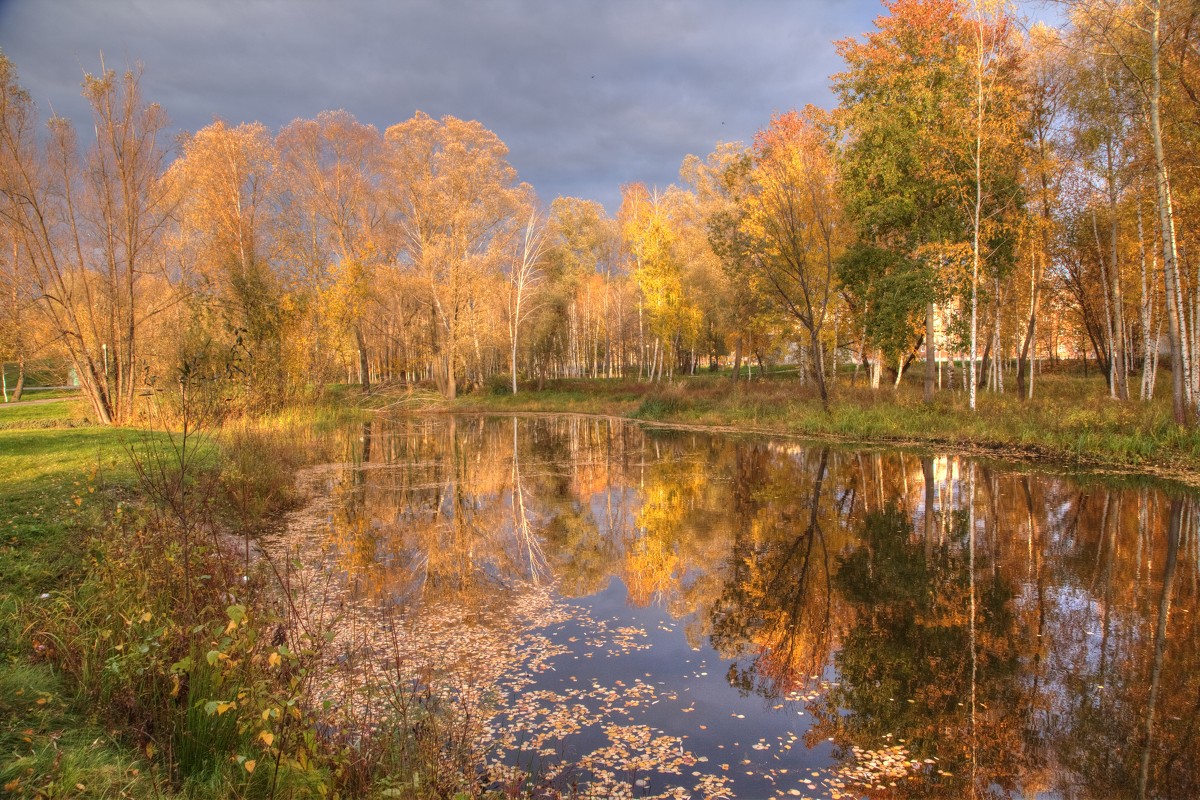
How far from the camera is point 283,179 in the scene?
34031mm

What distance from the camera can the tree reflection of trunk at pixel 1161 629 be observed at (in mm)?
4324

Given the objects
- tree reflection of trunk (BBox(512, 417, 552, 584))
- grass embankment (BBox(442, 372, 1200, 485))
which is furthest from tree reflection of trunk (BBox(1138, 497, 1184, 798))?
tree reflection of trunk (BBox(512, 417, 552, 584))

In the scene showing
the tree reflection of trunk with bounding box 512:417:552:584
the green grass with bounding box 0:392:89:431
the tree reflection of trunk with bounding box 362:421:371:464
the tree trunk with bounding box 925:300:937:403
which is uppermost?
the tree trunk with bounding box 925:300:937:403

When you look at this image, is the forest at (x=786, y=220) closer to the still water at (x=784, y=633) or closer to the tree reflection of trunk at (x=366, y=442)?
the tree reflection of trunk at (x=366, y=442)

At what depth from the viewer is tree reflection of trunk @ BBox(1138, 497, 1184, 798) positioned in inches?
170

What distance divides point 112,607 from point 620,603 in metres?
5.08

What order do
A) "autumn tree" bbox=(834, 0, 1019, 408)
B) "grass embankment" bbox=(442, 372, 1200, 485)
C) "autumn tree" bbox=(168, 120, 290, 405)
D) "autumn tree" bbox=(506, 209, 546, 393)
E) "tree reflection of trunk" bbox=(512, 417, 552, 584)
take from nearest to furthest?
"tree reflection of trunk" bbox=(512, 417, 552, 584) → "grass embankment" bbox=(442, 372, 1200, 485) → "autumn tree" bbox=(834, 0, 1019, 408) → "autumn tree" bbox=(168, 120, 290, 405) → "autumn tree" bbox=(506, 209, 546, 393)

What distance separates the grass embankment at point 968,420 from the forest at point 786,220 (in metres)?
1.14

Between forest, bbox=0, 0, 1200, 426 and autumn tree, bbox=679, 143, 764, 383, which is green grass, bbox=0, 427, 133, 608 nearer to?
forest, bbox=0, 0, 1200, 426

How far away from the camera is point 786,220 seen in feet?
85.9

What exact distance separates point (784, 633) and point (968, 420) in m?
15.8

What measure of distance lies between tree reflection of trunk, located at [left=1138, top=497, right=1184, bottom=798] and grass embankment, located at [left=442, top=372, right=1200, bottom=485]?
4.50 meters

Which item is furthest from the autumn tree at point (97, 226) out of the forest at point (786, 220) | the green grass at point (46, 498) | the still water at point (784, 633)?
the still water at point (784, 633)

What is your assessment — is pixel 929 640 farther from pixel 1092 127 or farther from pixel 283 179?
pixel 283 179
